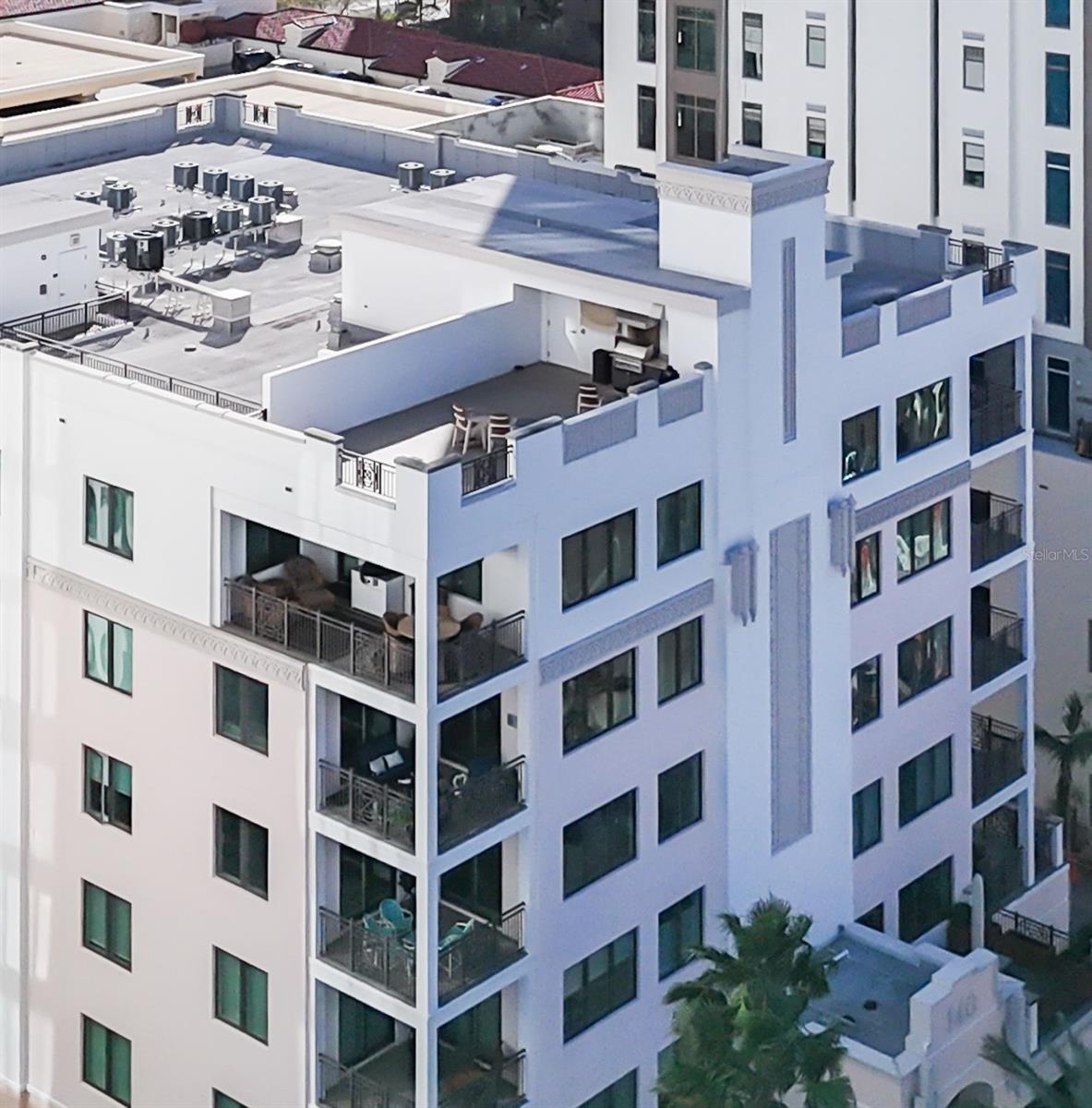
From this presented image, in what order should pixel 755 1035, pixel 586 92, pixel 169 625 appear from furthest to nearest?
pixel 586 92 → pixel 169 625 → pixel 755 1035

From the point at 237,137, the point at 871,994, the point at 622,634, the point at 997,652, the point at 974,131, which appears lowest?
the point at 871,994

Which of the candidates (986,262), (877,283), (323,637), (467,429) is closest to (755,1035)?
(323,637)

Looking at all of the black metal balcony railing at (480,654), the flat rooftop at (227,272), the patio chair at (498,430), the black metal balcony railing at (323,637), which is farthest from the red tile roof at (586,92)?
the black metal balcony railing at (480,654)

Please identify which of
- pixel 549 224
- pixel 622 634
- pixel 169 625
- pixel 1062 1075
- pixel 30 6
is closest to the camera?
pixel 1062 1075

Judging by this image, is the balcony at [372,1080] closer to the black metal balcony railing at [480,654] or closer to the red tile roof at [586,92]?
the black metal balcony railing at [480,654]

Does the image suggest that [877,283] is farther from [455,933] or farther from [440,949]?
[440,949]

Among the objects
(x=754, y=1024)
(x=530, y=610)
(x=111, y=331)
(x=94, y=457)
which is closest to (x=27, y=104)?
(x=111, y=331)

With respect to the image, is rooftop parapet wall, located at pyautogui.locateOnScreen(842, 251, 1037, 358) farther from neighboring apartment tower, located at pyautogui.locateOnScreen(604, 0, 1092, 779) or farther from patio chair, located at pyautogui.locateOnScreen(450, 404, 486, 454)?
neighboring apartment tower, located at pyautogui.locateOnScreen(604, 0, 1092, 779)
